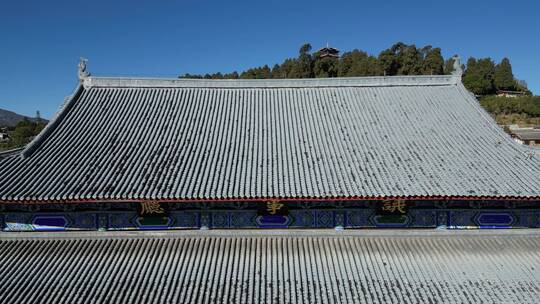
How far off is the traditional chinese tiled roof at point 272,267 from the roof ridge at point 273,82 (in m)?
6.74

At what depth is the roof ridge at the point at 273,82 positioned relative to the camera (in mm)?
15547

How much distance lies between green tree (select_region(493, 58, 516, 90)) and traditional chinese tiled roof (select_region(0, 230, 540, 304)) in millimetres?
70968

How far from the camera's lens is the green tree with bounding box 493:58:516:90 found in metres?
71.4

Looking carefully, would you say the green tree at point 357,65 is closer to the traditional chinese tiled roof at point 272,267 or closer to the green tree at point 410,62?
the green tree at point 410,62

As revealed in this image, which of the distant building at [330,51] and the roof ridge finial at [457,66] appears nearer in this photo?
the roof ridge finial at [457,66]

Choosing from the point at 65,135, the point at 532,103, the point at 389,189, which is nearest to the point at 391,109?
the point at 389,189

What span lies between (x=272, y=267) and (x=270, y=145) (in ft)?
13.0

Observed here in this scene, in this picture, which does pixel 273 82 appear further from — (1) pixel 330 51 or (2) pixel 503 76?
(2) pixel 503 76

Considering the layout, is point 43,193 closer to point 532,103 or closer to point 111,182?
point 111,182

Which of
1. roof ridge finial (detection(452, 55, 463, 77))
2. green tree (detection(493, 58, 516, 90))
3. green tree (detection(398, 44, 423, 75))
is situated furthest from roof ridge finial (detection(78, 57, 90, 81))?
green tree (detection(493, 58, 516, 90))

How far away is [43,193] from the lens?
10055 mm

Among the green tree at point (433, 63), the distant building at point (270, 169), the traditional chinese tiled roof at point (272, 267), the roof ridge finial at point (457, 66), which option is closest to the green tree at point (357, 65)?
the green tree at point (433, 63)

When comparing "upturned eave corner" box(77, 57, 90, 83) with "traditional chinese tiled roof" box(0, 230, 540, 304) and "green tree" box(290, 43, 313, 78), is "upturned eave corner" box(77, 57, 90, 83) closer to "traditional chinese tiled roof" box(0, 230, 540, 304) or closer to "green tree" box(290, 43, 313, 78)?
"traditional chinese tiled roof" box(0, 230, 540, 304)

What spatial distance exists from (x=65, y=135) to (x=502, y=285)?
13.5 metres
